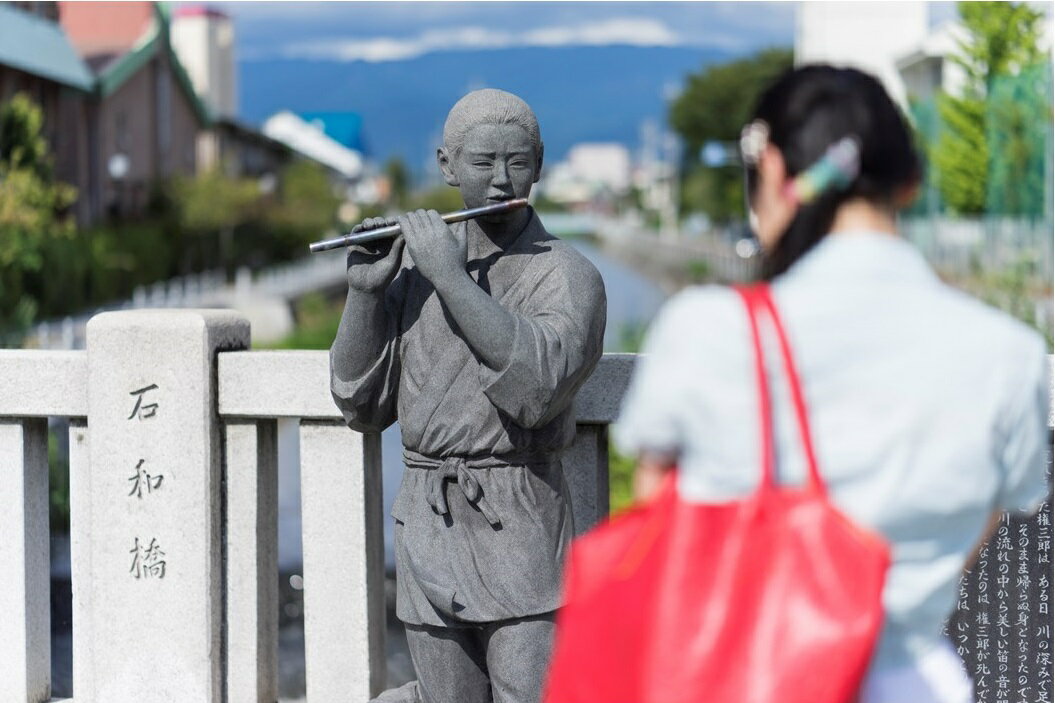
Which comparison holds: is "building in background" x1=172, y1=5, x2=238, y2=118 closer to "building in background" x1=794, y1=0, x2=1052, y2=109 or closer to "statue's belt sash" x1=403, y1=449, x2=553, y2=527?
"building in background" x1=794, y1=0, x2=1052, y2=109

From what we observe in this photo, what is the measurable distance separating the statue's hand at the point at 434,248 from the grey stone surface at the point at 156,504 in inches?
41.2

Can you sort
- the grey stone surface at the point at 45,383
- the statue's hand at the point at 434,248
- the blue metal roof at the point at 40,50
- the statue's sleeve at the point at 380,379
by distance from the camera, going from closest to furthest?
the statue's hand at the point at 434,248 → the statue's sleeve at the point at 380,379 → the grey stone surface at the point at 45,383 → the blue metal roof at the point at 40,50

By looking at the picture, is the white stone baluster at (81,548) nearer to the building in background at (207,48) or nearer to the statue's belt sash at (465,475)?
the statue's belt sash at (465,475)

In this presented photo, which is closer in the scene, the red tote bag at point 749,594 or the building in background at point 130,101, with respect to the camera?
the red tote bag at point 749,594

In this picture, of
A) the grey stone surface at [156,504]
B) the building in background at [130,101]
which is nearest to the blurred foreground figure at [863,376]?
the grey stone surface at [156,504]

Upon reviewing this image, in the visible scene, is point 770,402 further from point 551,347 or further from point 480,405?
point 480,405

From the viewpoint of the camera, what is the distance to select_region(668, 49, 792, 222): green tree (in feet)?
208

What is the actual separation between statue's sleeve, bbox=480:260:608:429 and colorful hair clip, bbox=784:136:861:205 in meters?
1.00

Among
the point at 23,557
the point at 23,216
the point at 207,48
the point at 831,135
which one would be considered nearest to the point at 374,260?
the point at 831,135

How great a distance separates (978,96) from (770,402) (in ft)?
74.1

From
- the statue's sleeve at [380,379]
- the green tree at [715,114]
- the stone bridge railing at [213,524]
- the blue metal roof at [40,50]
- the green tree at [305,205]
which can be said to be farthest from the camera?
the green tree at [715,114]

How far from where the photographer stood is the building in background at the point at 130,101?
28.3m

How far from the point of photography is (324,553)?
369 centimetres

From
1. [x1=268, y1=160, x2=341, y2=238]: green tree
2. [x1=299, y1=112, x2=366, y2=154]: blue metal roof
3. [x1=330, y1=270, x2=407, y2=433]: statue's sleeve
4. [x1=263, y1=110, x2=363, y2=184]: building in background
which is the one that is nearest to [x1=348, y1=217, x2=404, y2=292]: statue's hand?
[x1=330, y1=270, x2=407, y2=433]: statue's sleeve
